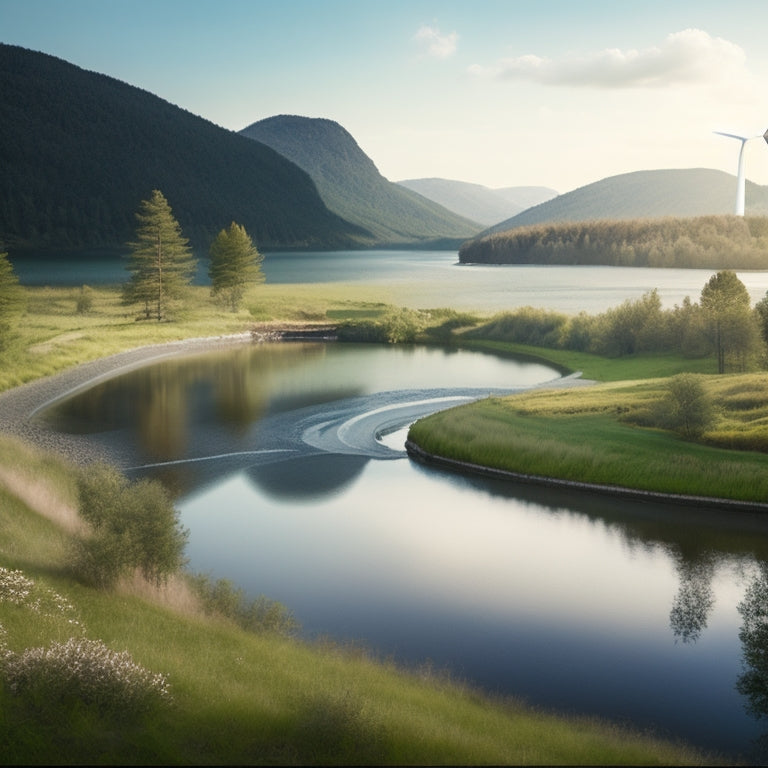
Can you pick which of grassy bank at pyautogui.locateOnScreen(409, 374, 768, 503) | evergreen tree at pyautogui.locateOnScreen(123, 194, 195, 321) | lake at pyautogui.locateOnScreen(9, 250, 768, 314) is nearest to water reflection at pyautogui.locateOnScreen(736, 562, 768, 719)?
grassy bank at pyautogui.locateOnScreen(409, 374, 768, 503)

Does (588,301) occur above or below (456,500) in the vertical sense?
above

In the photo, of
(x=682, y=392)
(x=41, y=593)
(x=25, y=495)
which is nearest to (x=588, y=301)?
(x=682, y=392)

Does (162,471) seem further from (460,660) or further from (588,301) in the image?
(588,301)

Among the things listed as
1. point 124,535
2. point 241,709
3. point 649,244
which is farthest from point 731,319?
point 649,244

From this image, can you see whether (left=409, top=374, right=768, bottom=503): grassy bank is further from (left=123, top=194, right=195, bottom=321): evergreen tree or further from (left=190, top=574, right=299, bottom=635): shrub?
(left=123, top=194, right=195, bottom=321): evergreen tree

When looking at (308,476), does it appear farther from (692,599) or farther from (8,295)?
Result: (8,295)

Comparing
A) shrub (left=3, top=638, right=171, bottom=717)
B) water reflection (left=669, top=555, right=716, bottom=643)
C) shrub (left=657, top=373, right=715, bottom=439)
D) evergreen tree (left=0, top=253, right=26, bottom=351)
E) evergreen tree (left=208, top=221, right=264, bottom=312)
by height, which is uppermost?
evergreen tree (left=208, top=221, right=264, bottom=312)

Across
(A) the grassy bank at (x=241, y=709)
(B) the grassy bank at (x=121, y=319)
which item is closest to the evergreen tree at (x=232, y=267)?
(B) the grassy bank at (x=121, y=319)
